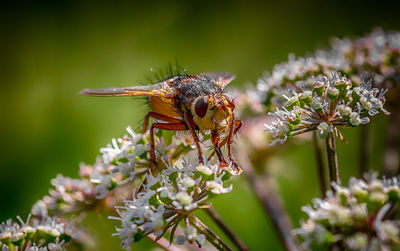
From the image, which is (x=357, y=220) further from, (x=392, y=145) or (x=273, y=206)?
(x=392, y=145)

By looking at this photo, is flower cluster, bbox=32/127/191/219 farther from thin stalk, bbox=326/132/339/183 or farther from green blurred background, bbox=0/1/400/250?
green blurred background, bbox=0/1/400/250

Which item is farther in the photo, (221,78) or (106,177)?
(221,78)

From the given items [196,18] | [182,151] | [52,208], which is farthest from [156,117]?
[196,18]

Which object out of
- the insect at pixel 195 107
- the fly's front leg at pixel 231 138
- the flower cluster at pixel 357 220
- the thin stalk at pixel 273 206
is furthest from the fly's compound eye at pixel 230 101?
the thin stalk at pixel 273 206

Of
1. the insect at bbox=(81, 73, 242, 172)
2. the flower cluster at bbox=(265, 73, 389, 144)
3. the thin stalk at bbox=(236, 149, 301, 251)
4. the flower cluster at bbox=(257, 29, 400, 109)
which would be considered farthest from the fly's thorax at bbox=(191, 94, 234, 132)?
the thin stalk at bbox=(236, 149, 301, 251)

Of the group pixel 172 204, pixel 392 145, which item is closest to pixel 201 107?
pixel 172 204

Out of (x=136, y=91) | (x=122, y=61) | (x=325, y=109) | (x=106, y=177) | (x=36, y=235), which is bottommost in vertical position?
(x=36, y=235)

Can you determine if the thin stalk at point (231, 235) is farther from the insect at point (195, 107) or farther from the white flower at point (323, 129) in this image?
the white flower at point (323, 129)

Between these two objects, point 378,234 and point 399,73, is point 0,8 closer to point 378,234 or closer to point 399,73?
point 399,73

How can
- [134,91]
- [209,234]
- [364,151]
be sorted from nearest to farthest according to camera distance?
[209,234] → [134,91] → [364,151]
